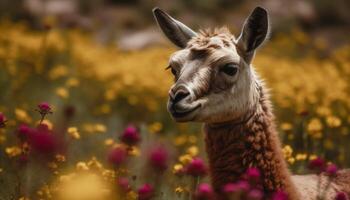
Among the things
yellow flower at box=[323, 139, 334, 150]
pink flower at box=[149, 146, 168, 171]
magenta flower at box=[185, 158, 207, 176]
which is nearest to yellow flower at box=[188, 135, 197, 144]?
yellow flower at box=[323, 139, 334, 150]

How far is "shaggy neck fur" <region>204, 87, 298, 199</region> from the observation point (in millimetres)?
4559

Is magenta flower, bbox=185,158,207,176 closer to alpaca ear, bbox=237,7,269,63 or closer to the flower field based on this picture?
the flower field

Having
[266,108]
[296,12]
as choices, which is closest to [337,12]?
[296,12]

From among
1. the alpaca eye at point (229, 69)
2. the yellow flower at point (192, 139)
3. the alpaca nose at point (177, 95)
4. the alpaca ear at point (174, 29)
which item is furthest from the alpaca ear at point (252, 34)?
the yellow flower at point (192, 139)

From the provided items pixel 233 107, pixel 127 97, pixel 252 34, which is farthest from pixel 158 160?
pixel 127 97

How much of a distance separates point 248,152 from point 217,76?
542 mm

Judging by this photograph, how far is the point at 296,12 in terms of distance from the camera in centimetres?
1975

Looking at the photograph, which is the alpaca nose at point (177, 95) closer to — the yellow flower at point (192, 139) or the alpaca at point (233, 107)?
the alpaca at point (233, 107)

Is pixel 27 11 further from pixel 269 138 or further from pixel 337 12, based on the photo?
pixel 269 138

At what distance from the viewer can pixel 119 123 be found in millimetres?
8930

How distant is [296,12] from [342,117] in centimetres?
1237

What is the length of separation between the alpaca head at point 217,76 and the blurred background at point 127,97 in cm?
39

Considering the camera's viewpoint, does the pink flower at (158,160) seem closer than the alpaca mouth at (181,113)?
Yes

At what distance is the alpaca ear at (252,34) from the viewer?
4895 millimetres
